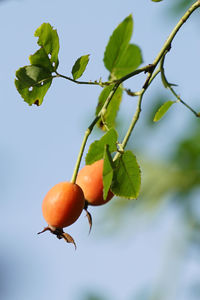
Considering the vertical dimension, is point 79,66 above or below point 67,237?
above

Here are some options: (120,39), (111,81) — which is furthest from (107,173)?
(120,39)

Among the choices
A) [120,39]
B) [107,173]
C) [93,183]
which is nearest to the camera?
[107,173]

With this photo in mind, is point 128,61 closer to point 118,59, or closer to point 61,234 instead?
point 118,59

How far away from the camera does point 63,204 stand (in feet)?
3.81

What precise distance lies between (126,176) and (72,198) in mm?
123

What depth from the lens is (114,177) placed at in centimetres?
113

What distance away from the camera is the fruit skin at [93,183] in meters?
1.20

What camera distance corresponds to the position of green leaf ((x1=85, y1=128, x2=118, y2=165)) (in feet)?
3.63

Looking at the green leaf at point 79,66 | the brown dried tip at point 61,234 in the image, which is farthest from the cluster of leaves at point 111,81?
the brown dried tip at point 61,234

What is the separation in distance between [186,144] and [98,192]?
2.06m

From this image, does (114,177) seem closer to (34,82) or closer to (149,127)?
(34,82)

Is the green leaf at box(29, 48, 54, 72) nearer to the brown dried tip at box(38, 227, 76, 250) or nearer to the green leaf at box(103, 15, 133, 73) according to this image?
the green leaf at box(103, 15, 133, 73)

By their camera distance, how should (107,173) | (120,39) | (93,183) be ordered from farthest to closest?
1. (120,39)
2. (93,183)
3. (107,173)

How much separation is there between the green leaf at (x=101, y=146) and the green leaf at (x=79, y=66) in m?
0.21
